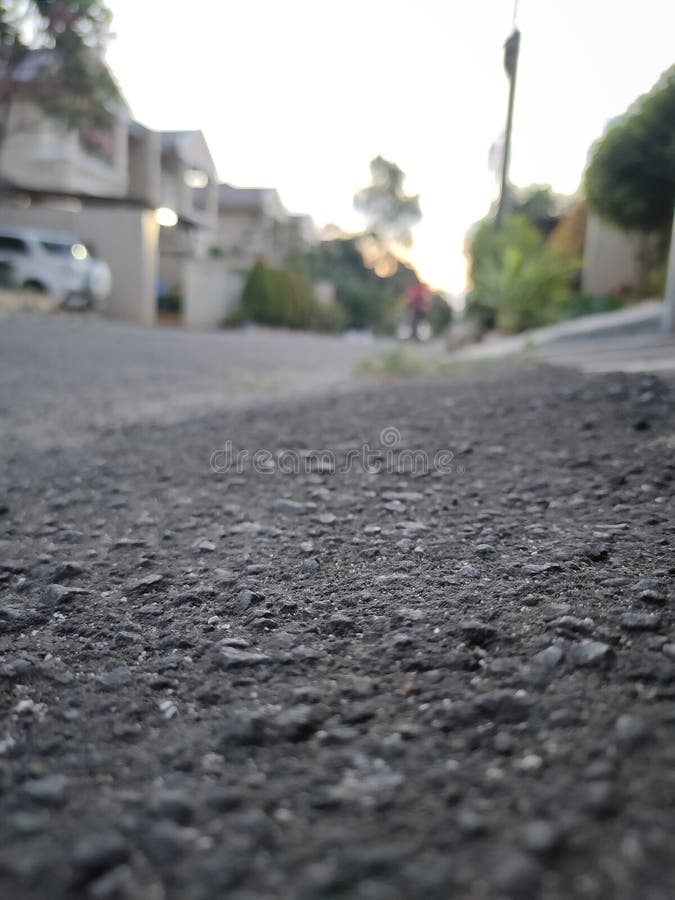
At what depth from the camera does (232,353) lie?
1076 cm

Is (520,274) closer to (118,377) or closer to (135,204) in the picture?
(118,377)

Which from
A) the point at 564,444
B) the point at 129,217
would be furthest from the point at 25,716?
the point at 129,217

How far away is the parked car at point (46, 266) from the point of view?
49.6ft

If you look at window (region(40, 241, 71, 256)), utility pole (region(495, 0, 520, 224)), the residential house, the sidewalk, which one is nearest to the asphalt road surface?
the sidewalk

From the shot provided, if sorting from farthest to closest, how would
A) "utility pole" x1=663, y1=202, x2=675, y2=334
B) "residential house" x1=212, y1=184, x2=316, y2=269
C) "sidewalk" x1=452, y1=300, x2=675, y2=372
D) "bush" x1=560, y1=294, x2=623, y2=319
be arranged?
"residential house" x1=212, y1=184, x2=316, y2=269 < "bush" x1=560, y1=294, x2=623, y2=319 < "utility pole" x1=663, y1=202, x2=675, y2=334 < "sidewalk" x1=452, y1=300, x2=675, y2=372

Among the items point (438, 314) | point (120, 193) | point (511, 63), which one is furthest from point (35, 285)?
point (511, 63)

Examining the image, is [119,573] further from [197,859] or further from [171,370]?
[171,370]

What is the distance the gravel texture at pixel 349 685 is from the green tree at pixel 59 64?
32.3 feet

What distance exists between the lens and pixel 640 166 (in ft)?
16.4

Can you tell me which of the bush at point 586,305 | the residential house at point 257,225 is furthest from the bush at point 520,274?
the residential house at point 257,225

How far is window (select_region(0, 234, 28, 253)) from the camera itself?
15.3 m

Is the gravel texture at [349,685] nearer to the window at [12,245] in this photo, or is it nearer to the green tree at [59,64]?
the green tree at [59,64]

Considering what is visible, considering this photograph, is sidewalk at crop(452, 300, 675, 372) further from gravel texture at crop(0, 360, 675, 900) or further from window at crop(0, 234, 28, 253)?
window at crop(0, 234, 28, 253)

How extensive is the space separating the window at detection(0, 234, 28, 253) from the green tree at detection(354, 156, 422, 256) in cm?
2150
